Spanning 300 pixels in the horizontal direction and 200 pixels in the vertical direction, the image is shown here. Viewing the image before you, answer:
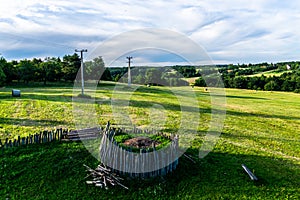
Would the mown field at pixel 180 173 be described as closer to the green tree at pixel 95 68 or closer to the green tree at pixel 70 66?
the green tree at pixel 95 68

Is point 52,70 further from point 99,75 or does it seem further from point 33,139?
point 33,139

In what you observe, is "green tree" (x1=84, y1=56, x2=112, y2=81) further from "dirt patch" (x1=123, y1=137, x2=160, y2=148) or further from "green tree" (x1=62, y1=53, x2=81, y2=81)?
"dirt patch" (x1=123, y1=137, x2=160, y2=148)

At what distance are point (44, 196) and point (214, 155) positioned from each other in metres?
8.47

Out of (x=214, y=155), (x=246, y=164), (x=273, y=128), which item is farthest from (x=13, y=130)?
(x=273, y=128)

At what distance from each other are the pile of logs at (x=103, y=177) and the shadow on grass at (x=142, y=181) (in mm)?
211

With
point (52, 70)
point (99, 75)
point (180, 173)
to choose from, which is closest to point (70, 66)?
point (52, 70)

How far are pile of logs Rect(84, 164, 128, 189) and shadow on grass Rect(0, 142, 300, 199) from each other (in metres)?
0.21

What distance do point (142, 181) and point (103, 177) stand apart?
156 cm

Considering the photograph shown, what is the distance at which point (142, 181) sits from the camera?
9.87 metres

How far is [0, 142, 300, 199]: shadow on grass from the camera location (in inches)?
362

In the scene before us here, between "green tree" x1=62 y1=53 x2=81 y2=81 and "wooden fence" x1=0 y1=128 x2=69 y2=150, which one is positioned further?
"green tree" x1=62 y1=53 x2=81 y2=81

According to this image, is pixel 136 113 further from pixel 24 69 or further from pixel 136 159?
pixel 24 69

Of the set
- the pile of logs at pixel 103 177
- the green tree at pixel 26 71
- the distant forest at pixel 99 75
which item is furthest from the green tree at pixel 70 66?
the pile of logs at pixel 103 177

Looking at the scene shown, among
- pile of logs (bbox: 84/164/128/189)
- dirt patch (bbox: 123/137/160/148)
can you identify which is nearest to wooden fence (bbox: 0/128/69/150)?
pile of logs (bbox: 84/164/128/189)
